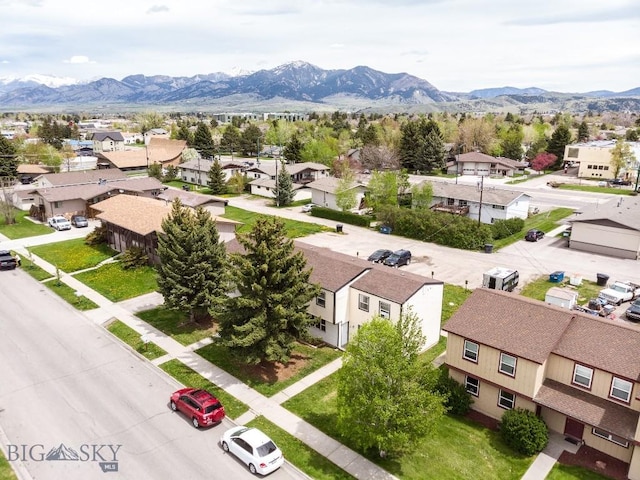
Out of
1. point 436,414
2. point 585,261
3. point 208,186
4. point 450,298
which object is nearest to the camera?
point 436,414

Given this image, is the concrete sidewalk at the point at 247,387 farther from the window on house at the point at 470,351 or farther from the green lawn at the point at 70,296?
the window on house at the point at 470,351

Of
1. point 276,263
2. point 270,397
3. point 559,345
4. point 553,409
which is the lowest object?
point 270,397

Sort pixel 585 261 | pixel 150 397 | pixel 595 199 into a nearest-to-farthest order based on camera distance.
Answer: pixel 150 397 < pixel 585 261 < pixel 595 199

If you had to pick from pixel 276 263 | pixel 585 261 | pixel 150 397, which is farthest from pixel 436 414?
pixel 585 261

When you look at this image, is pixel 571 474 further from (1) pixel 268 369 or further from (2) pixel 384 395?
(1) pixel 268 369

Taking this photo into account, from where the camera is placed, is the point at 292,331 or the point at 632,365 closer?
the point at 632,365

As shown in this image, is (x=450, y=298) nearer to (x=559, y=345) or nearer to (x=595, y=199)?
(x=559, y=345)

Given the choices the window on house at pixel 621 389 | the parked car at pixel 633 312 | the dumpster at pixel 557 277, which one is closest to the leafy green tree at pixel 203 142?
the dumpster at pixel 557 277
